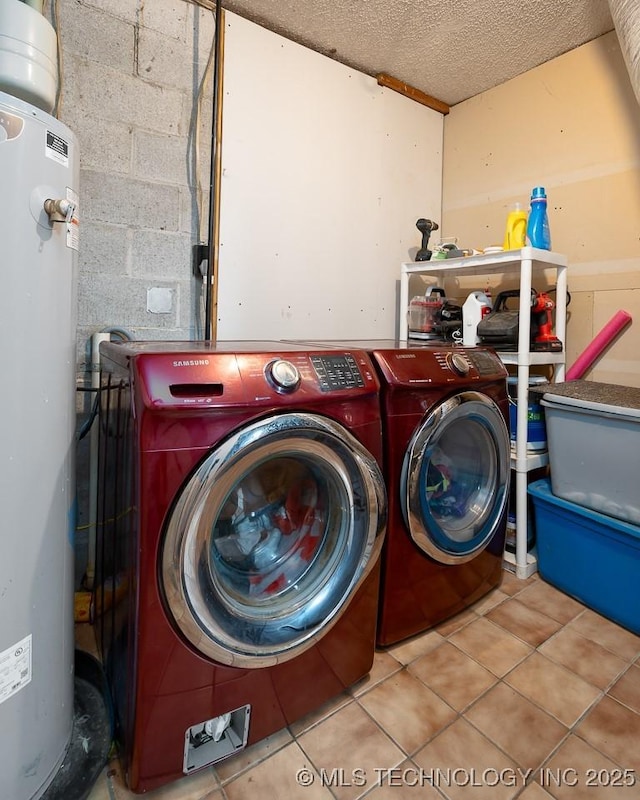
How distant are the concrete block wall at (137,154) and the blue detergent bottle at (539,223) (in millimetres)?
1357

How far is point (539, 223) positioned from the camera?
6.25 feet

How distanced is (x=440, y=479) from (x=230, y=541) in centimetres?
77

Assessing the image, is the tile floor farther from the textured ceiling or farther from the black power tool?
the textured ceiling

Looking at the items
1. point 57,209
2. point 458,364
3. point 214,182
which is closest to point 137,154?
point 214,182

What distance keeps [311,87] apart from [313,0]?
13.0 inches

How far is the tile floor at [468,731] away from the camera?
1029mm

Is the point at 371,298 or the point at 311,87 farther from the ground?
the point at 311,87

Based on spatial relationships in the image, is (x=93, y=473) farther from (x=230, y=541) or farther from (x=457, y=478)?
(x=457, y=478)

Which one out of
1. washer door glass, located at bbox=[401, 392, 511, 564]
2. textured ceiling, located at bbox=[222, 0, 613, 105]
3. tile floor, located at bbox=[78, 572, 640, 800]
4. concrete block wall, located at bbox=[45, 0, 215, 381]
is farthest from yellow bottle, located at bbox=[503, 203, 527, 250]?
tile floor, located at bbox=[78, 572, 640, 800]

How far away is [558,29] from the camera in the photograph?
192 cm

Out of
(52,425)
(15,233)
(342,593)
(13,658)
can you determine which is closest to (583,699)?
(342,593)

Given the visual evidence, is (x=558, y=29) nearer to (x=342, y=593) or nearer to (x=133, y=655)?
(x=342, y=593)

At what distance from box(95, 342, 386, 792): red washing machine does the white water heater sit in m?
0.13

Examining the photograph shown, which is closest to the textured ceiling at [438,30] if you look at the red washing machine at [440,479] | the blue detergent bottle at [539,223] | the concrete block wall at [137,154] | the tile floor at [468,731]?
the concrete block wall at [137,154]
